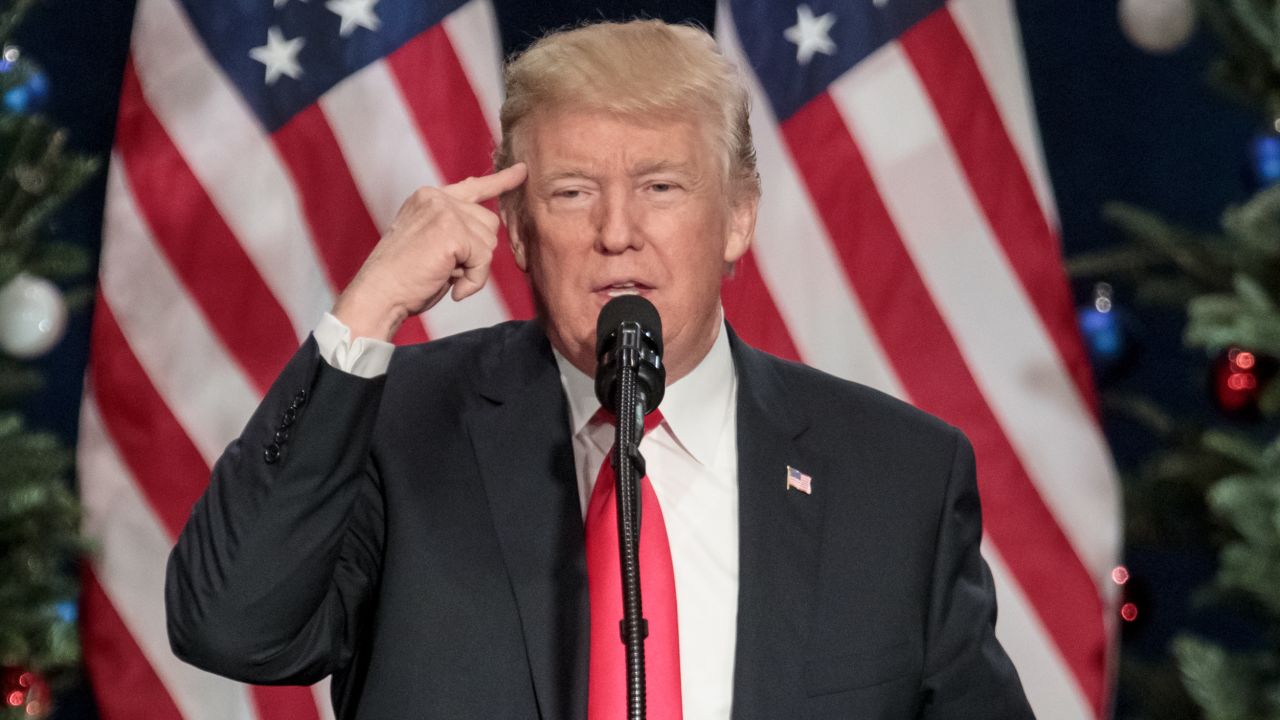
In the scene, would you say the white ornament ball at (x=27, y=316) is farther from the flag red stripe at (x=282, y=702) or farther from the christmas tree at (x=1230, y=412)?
the christmas tree at (x=1230, y=412)

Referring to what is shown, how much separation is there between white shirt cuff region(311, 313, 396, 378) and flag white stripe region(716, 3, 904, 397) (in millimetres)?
1431

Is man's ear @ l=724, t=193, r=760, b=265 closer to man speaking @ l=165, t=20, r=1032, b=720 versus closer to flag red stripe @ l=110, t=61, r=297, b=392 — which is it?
man speaking @ l=165, t=20, r=1032, b=720

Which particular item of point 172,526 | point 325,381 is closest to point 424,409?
point 325,381

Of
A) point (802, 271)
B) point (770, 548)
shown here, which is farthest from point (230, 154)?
point (770, 548)

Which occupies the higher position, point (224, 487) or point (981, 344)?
point (224, 487)

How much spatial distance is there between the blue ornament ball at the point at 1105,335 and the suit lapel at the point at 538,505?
135 cm

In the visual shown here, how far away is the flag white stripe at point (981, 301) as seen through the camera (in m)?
2.86

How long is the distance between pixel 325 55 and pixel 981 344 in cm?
135

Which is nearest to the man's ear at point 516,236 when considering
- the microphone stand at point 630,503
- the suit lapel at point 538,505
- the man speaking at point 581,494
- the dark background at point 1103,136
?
the man speaking at point 581,494

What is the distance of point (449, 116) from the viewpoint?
2.95 m

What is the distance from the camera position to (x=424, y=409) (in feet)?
5.91

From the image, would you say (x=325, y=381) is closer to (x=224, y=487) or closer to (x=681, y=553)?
(x=224, y=487)

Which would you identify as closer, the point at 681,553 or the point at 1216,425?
the point at 681,553

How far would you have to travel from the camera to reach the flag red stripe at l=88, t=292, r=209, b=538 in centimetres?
287
